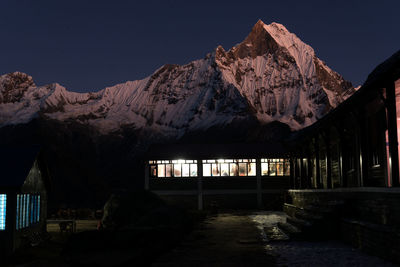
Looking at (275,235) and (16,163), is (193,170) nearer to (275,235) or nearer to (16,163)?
(275,235)

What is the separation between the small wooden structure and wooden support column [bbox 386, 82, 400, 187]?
10838 mm

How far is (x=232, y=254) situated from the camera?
1136 centimetres

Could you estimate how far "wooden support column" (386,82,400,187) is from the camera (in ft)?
34.6

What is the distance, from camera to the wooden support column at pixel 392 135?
10.5 meters

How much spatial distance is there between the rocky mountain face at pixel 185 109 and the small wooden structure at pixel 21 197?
298 ft

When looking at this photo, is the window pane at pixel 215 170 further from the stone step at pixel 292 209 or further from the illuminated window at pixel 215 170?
the stone step at pixel 292 209

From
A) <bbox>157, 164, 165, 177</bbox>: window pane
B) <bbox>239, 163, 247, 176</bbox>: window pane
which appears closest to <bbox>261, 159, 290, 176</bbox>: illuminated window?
<bbox>239, 163, 247, 176</bbox>: window pane

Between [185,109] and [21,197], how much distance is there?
141707 millimetres

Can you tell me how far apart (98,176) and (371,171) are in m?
118

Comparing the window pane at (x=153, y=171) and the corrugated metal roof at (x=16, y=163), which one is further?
the window pane at (x=153, y=171)

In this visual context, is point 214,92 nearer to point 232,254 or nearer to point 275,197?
point 275,197

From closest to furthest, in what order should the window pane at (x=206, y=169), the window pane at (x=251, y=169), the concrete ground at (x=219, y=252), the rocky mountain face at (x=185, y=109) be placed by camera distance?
the concrete ground at (x=219, y=252) < the window pane at (x=251, y=169) < the window pane at (x=206, y=169) < the rocky mountain face at (x=185, y=109)

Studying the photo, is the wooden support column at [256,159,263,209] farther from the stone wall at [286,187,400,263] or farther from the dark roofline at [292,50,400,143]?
the dark roofline at [292,50,400,143]

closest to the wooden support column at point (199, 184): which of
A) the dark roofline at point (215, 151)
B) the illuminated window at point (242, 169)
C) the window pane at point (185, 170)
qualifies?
the dark roofline at point (215, 151)
